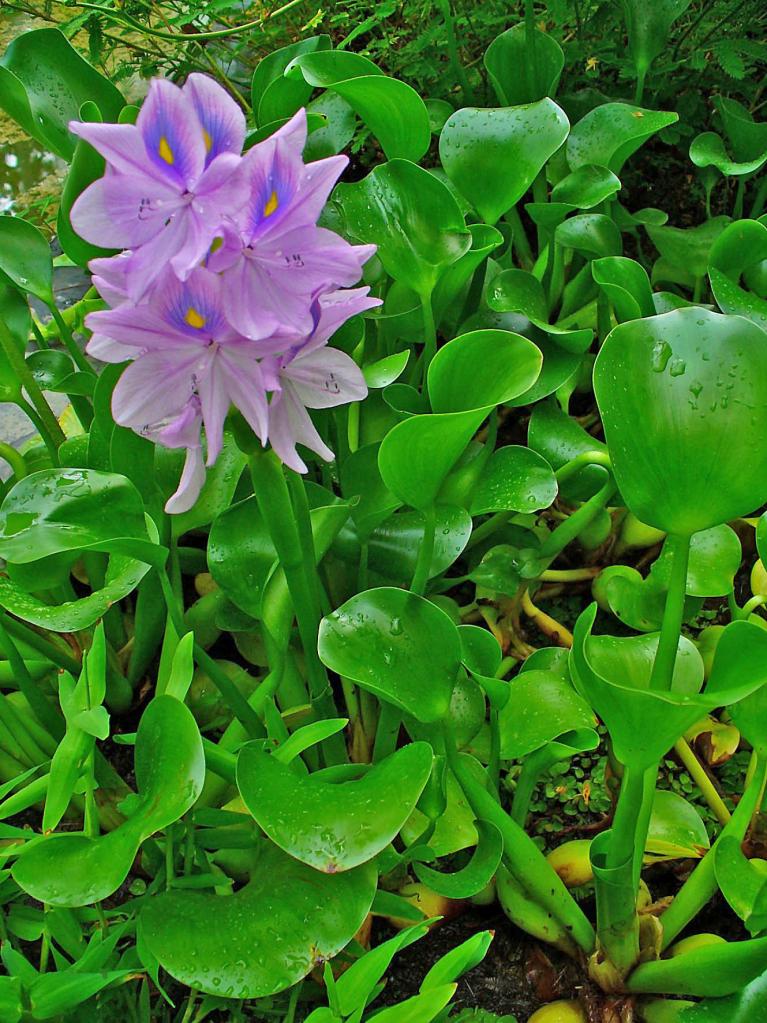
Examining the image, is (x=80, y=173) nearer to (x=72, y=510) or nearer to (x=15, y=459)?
(x=72, y=510)

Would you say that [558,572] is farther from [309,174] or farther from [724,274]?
[309,174]

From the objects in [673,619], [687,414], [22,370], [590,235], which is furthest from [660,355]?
[22,370]

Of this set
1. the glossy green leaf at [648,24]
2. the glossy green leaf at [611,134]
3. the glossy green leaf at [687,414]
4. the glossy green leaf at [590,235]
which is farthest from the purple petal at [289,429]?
the glossy green leaf at [648,24]

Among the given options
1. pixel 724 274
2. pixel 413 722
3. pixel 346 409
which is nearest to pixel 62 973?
pixel 413 722

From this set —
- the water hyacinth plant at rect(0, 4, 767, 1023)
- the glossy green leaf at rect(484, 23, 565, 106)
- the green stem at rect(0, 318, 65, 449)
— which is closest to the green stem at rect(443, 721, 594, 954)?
the water hyacinth plant at rect(0, 4, 767, 1023)

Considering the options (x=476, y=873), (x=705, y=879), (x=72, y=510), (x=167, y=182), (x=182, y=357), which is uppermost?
(x=167, y=182)

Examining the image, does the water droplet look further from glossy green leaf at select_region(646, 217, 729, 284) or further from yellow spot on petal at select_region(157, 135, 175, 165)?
glossy green leaf at select_region(646, 217, 729, 284)

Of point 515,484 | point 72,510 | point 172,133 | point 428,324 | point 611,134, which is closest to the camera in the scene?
point 172,133
